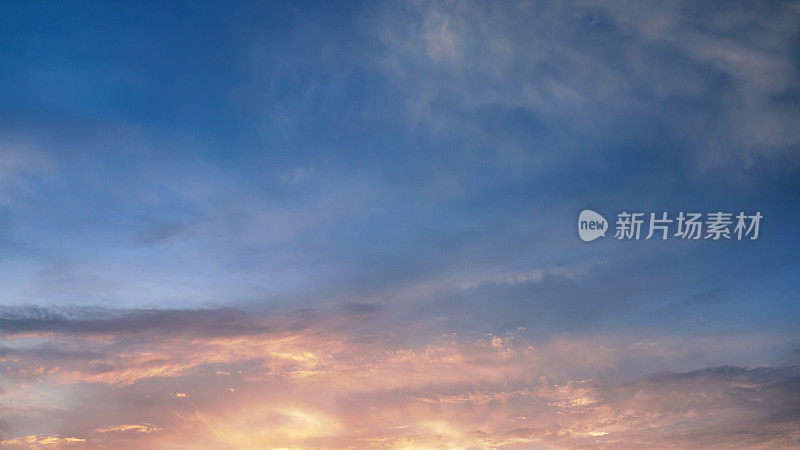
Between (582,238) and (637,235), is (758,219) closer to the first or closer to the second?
(637,235)

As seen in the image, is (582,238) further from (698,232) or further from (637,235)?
(698,232)

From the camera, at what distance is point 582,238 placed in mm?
49062

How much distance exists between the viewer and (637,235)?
48406mm

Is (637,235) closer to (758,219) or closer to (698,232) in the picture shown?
(698,232)

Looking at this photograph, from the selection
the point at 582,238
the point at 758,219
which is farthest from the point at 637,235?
the point at 758,219

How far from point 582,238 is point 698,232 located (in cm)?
1023

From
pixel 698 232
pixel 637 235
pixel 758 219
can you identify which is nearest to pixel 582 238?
pixel 637 235

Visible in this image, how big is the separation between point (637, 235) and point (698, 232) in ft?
17.4

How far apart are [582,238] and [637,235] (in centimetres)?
494

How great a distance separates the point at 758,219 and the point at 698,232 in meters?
5.32

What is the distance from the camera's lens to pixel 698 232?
4762cm

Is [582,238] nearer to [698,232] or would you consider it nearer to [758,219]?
[698,232]

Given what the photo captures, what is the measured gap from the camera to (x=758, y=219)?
4716cm
